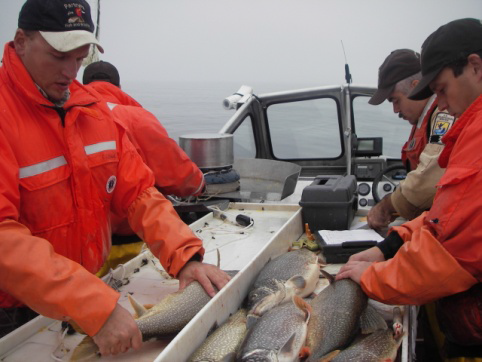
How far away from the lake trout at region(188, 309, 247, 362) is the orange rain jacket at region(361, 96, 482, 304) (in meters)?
0.71

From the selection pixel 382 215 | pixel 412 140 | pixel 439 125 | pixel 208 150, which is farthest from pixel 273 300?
pixel 208 150

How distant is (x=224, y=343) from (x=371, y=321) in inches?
28.8

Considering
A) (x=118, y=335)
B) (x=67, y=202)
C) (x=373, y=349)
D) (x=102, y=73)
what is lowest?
(x=373, y=349)

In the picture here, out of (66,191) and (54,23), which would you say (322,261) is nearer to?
(66,191)

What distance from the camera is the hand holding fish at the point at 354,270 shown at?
2.40m

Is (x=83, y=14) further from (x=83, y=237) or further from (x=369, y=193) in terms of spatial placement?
(x=369, y=193)

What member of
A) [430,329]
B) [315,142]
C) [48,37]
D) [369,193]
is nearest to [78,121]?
[48,37]

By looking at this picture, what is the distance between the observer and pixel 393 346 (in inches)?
80.0

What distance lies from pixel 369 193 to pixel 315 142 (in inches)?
80.2

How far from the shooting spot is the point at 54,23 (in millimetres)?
2232

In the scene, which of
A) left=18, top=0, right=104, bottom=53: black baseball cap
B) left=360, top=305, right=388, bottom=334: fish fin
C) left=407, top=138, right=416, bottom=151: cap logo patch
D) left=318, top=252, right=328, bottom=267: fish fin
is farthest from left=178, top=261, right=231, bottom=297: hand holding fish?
left=407, top=138, right=416, bottom=151: cap logo patch

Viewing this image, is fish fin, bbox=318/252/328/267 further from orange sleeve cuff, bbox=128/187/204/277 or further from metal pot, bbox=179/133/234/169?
metal pot, bbox=179/133/234/169

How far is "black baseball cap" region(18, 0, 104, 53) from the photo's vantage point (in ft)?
7.31

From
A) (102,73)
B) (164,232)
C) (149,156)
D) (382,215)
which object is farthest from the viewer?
(102,73)
